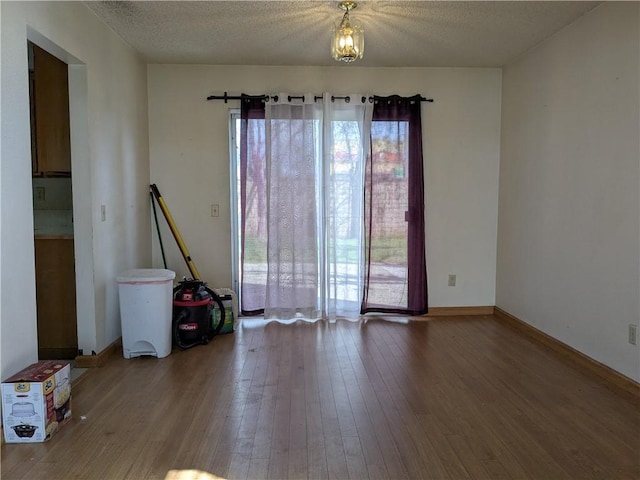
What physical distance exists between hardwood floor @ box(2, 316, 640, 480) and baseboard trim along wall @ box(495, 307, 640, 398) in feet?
0.20

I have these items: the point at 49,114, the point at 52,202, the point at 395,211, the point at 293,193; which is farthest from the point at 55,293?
the point at 395,211

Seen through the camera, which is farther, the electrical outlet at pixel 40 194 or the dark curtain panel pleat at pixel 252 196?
the dark curtain panel pleat at pixel 252 196

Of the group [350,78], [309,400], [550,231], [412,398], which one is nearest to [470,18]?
[350,78]

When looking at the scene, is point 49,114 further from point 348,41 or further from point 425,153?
point 425,153

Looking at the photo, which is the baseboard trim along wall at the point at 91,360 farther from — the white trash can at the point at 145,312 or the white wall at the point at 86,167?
the white trash can at the point at 145,312

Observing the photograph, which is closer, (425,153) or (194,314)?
(194,314)

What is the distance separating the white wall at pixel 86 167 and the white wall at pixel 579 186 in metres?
3.40

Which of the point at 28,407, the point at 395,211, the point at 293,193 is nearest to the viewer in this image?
the point at 28,407

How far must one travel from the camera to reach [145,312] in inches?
127

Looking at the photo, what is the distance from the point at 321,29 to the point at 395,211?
1785 millimetres

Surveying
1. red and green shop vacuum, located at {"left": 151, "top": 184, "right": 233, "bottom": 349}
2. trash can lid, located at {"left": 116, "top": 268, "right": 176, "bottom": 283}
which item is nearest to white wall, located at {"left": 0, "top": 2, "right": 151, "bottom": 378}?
trash can lid, located at {"left": 116, "top": 268, "right": 176, "bottom": 283}

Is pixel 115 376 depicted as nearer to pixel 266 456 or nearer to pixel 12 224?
pixel 12 224

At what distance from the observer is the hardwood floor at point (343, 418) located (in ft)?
6.40

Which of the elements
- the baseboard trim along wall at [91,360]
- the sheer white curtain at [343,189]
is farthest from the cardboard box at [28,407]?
the sheer white curtain at [343,189]
